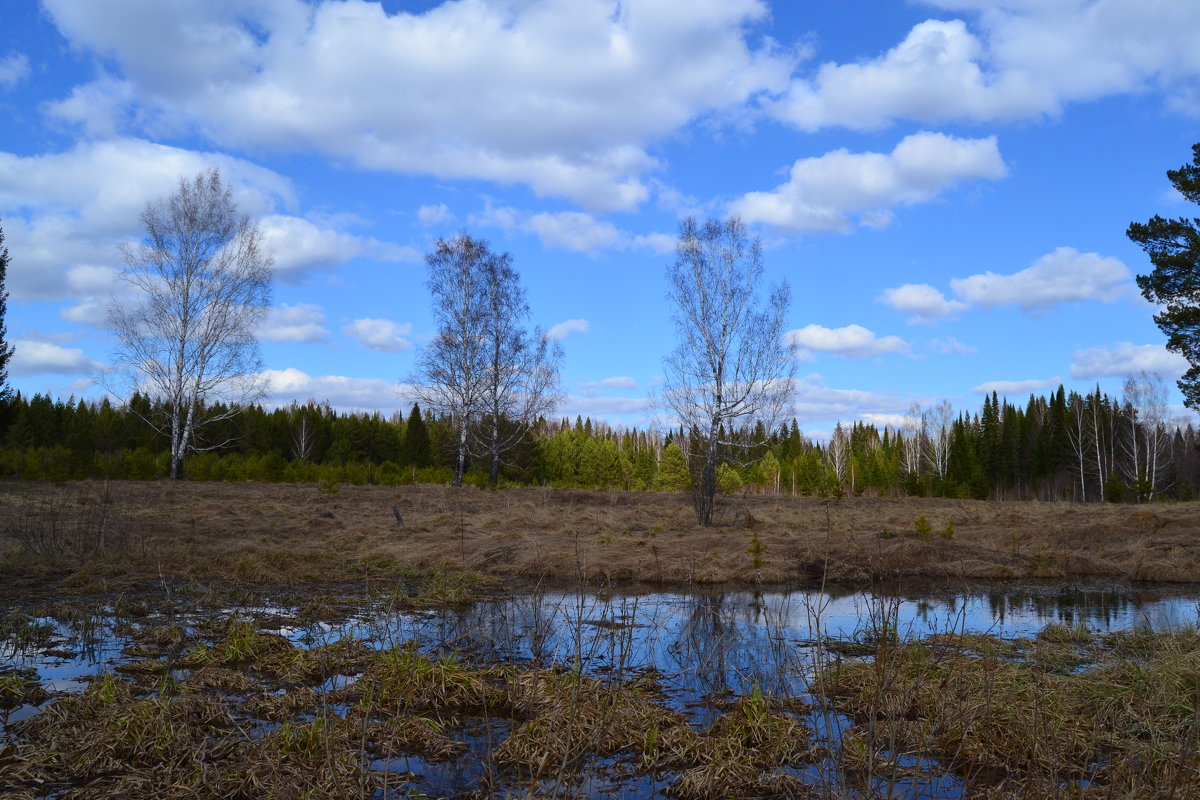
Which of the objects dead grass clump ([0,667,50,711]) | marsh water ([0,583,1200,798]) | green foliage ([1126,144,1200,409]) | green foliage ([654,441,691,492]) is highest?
green foliage ([1126,144,1200,409])

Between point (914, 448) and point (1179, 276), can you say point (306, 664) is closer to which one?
point (1179, 276)

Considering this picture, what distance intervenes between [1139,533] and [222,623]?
17415 mm

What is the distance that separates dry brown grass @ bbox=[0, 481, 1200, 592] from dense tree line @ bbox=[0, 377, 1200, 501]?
6547 mm

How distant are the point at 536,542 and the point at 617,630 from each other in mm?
2659

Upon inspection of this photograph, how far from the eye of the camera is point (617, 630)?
7715 mm

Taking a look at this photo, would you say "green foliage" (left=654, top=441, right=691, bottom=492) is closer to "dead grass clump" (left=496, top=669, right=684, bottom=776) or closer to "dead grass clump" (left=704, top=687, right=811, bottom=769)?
"dead grass clump" (left=496, top=669, right=684, bottom=776)

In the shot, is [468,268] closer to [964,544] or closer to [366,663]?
[964,544]

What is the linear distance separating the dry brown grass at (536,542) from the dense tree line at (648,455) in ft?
21.5

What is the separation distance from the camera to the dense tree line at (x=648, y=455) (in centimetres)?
2673

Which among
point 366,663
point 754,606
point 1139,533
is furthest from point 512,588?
point 1139,533

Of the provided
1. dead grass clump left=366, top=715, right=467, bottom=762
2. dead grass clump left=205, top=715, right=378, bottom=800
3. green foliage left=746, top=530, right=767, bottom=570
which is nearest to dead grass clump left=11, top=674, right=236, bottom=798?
dead grass clump left=205, top=715, right=378, bottom=800

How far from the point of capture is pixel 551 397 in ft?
87.1

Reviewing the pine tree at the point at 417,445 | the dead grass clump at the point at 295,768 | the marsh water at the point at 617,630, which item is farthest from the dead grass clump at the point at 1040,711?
the pine tree at the point at 417,445

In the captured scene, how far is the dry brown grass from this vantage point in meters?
11.0
